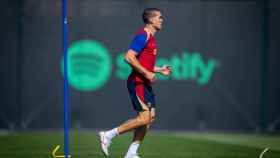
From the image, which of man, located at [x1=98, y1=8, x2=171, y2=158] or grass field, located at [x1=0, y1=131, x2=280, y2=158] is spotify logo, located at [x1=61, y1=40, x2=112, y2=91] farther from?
man, located at [x1=98, y1=8, x2=171, y2=158]

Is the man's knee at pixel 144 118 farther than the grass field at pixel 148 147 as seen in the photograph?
No

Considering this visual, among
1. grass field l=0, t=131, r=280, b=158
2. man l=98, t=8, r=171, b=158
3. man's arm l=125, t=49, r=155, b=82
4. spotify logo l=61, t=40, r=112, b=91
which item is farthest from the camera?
spotify logo l=61, t=40, r=112, b=91

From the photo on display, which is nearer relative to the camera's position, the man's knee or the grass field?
the man's knee

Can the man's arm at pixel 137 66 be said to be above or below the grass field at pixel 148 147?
above

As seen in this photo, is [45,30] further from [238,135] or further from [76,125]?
[238,135]

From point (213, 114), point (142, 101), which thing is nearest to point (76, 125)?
point (213, 114)

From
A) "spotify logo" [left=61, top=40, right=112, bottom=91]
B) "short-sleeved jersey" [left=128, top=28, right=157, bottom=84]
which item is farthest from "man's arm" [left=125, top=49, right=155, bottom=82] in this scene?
"spotify logo" [left=61, top=40, right=112, bottom=91]

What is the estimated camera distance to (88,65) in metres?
19.4

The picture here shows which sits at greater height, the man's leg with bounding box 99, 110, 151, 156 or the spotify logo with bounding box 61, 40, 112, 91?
the man's leg with bounding box 99, 110, 151, 156

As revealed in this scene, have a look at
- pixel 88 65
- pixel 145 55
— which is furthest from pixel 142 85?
pixel 88 65

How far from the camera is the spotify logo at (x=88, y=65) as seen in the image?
19.1m

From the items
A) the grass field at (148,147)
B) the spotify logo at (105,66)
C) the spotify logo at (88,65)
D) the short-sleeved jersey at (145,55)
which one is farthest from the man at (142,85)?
the spotify logo at (88,65)

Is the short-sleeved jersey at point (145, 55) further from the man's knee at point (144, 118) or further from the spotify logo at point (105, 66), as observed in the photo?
the spotify logo at point (105, 66)

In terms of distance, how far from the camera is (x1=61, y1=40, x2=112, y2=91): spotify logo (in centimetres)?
1914
